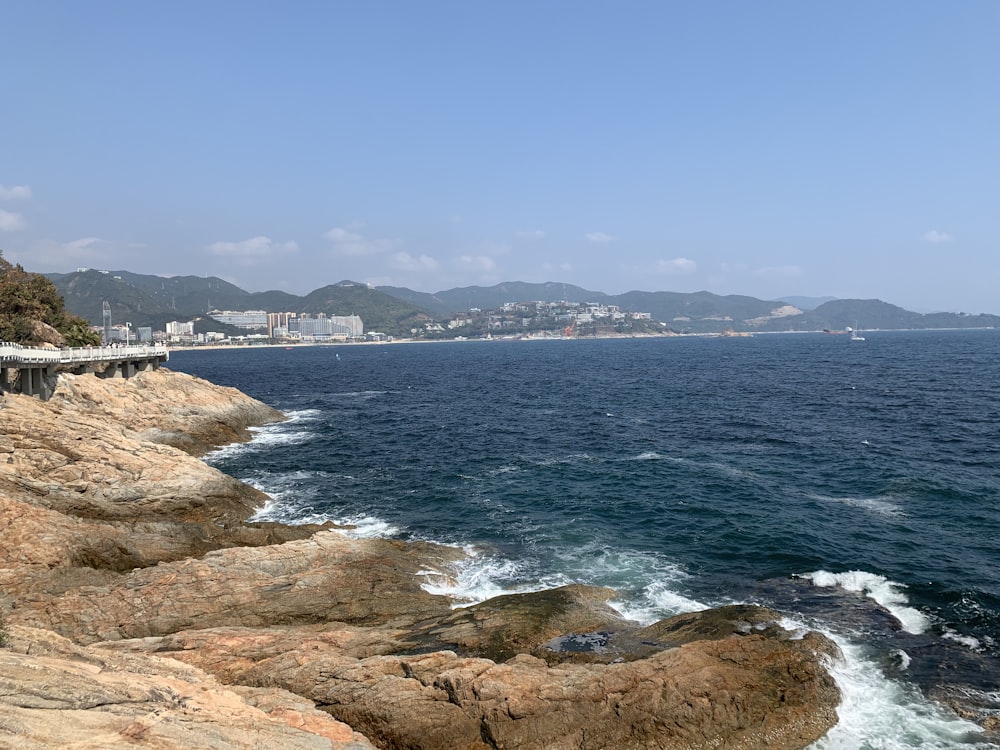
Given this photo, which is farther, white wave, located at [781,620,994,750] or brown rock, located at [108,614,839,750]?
white wave, located at [781,620,994,750]

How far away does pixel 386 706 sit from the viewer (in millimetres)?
16594

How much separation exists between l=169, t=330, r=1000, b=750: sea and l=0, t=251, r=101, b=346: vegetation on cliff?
31.5 metres

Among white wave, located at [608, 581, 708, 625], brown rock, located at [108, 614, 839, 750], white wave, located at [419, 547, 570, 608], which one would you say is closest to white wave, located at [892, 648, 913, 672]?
brown rock, located at [108, 614, 839, 750]

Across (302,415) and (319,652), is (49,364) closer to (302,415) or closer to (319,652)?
(302,415)

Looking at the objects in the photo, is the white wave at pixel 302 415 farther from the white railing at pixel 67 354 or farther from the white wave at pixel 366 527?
the white wave at pixel 366 527

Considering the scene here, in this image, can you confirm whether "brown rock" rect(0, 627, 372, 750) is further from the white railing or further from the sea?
the white railing

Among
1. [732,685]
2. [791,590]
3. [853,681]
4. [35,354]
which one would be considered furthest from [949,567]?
[35,354]

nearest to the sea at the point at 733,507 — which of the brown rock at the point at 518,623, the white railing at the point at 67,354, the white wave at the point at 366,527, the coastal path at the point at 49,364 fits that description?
the white wave at the point at 366,527

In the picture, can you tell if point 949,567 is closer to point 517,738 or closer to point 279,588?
point 517,738

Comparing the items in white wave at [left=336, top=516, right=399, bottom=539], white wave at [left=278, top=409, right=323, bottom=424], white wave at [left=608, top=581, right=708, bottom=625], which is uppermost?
white wave at [left=278, top=409, right=323, bottom=424]

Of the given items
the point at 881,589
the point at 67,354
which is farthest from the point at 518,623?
the point at 67,354

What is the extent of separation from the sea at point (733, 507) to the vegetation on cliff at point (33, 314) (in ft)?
103

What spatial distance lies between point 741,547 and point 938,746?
15.8 meters

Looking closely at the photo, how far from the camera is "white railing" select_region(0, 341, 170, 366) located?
51062 millimetres
